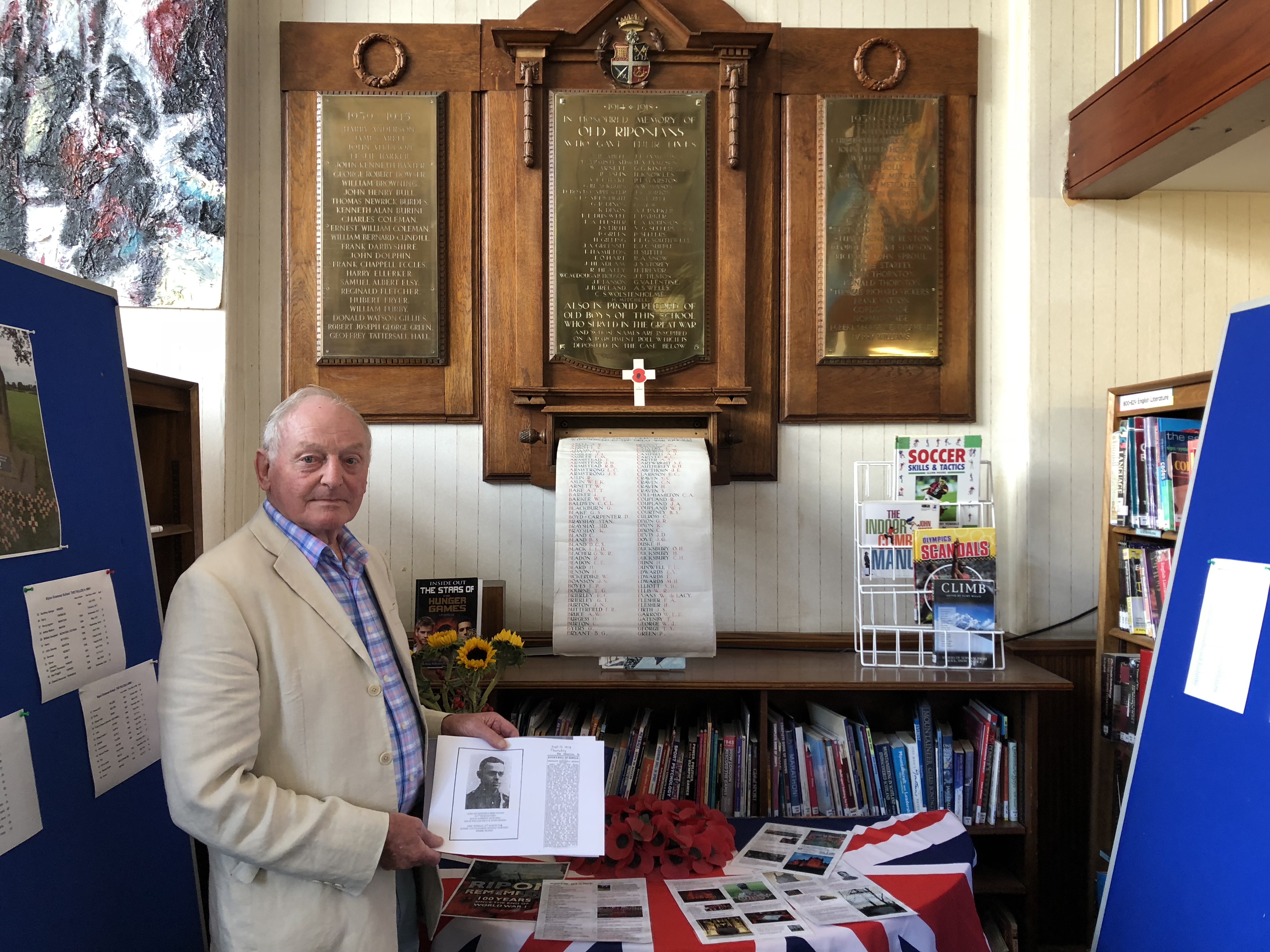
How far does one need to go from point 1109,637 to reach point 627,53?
2557 millimetres

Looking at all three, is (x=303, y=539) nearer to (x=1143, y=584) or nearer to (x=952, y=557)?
(x=952, y=557)

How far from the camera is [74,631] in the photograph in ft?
5.26

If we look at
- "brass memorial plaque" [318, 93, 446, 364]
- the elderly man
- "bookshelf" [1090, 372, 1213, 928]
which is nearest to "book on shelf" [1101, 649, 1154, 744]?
"bookshelf" [1090, 372, 1213, 928]

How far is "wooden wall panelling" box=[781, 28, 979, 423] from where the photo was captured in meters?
3.00

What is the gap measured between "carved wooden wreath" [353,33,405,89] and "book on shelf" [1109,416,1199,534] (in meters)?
2.72

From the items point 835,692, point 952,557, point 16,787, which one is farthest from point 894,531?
point 16,787

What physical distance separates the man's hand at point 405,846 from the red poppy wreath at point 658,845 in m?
0.60

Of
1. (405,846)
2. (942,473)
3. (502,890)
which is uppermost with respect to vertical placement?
(942,473)

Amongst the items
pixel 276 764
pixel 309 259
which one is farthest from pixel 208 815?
pixel 309 259

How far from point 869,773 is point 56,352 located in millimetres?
2395

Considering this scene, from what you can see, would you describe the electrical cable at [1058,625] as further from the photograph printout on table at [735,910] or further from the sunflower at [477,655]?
the sunflower at [477,655]

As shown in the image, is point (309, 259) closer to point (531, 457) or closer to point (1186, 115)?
point (531, 457)

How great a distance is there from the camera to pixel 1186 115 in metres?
2.28

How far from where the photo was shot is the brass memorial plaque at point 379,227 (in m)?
2.98
